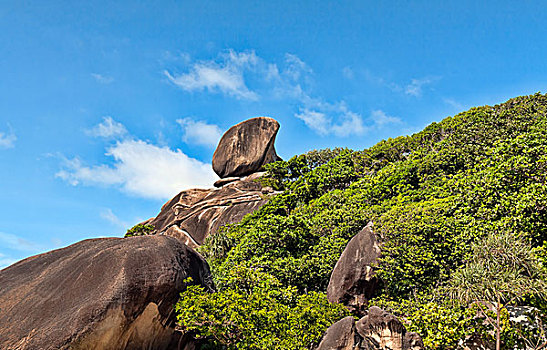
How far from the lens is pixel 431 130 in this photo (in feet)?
103

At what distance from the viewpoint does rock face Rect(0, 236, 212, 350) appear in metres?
6.20

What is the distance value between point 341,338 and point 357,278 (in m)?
4.31

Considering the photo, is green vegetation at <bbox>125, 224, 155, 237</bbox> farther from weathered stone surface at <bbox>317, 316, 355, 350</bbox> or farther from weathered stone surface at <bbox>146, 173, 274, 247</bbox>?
weathered stone surface at <bbox>317, 316, 355, 350</bbox>

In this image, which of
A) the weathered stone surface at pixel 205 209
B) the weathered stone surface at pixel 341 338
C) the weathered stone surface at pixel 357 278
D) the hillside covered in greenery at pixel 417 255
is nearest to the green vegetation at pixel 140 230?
the weathered stone surface at pixel 205 209

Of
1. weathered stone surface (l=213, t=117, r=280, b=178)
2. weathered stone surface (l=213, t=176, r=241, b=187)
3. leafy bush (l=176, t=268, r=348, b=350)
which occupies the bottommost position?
leafy bush (l=176, t=268, r=348, b=350)

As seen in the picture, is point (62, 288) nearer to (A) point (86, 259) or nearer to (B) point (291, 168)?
(A) point (86, 259)

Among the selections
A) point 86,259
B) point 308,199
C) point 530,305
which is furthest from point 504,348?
point 308,199

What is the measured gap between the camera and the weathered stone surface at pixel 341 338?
8.62 m

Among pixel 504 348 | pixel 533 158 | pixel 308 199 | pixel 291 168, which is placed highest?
pixel 291 168

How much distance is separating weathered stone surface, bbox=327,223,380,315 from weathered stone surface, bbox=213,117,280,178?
2495 cm

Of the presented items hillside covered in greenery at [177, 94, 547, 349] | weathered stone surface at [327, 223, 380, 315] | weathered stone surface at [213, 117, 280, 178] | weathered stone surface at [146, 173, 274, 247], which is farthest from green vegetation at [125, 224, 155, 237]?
weathered stone surface at [327, 223, 380, 315]

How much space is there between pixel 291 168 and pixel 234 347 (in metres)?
25.7

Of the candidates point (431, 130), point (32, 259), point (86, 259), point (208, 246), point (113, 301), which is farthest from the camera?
point (431, 130)

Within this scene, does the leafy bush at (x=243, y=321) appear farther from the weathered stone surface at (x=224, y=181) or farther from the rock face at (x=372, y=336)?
the weathered stone surface at (x=224, y=181)
